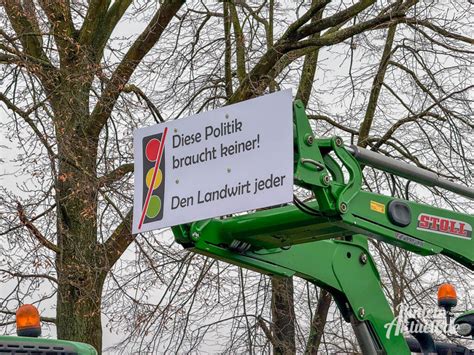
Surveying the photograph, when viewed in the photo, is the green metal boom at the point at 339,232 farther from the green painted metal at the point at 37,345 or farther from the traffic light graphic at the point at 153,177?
the green painted metal at the point at 37,345

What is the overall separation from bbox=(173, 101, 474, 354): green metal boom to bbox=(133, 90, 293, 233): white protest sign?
0.80 feet

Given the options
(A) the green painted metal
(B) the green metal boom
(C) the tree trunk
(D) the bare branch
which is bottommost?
(A) the green painted metal

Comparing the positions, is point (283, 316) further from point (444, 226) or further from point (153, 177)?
point (153, 177)

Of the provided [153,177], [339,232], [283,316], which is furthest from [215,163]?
[283,316]

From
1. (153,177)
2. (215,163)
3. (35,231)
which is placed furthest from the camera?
(35,231)

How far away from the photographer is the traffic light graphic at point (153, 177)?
5977 millimetres

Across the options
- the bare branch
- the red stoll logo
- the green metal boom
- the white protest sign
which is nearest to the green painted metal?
the white protest sign

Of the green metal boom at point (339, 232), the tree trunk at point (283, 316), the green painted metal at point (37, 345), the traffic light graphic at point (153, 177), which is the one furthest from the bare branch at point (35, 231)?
the green painted metal at point (37, 345)

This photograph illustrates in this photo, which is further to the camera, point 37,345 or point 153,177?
point 153,177

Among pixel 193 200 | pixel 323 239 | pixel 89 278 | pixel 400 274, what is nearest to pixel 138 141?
pixel 193 200

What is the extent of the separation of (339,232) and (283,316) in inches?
337

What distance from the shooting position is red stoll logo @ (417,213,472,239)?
6676mm

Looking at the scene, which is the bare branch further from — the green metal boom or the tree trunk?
the green metal boom

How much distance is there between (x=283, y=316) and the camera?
14.8m
